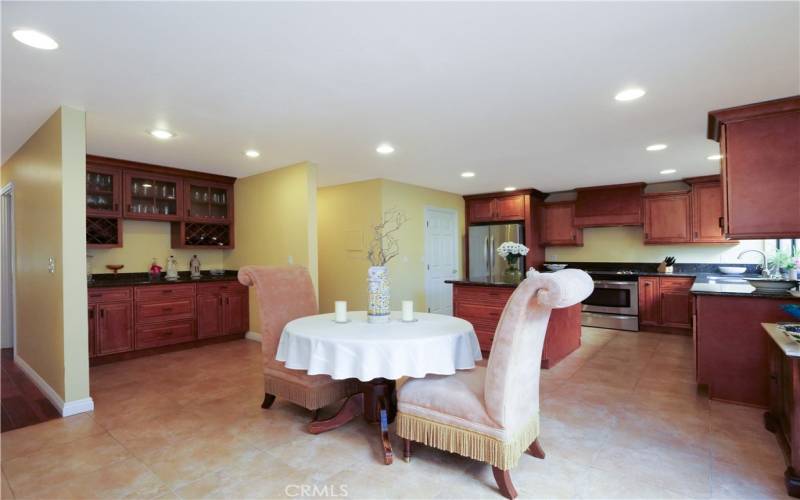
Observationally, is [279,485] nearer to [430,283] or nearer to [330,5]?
[330,5]

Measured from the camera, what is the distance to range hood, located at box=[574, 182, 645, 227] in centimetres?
604

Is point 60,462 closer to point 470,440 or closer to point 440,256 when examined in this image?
point 470,440

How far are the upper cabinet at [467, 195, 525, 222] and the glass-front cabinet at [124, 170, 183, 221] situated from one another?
4623 mm

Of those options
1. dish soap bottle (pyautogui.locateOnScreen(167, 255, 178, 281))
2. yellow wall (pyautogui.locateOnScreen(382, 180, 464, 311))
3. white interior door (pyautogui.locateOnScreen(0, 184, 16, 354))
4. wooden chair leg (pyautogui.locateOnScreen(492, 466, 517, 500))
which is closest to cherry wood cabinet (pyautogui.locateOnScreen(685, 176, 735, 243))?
yellow wall (pyautogui.locateOnScreen(382, 180, 464, 311))

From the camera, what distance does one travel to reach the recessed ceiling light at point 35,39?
1880 mm

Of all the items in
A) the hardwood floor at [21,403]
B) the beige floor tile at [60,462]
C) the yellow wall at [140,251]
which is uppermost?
the yellow wall at [140,251]

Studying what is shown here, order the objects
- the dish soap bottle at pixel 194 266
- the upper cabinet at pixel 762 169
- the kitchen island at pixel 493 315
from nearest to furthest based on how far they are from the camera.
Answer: the upper cabinet at pixel 762 169 → the kitchen island at pixel 493 315 → the dish soap bottle at pixel 194 266

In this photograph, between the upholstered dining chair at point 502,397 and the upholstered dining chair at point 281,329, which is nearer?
the upholstered dining chair at point 502,397

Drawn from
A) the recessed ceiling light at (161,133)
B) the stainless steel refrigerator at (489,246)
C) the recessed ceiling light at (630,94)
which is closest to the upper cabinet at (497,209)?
the stainless steel refrigerator at (489,246)

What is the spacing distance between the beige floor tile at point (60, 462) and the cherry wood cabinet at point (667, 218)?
260 inches

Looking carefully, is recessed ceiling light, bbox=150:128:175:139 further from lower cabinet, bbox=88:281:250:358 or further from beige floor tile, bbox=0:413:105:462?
beige floor tile, bbox=0:413:105:462

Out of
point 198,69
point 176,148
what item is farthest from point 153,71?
point 176,148

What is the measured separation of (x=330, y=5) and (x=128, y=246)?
14.7 feet

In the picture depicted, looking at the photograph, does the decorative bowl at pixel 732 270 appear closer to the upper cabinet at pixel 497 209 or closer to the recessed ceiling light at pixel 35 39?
the upper cabinet at pixel 497 209
